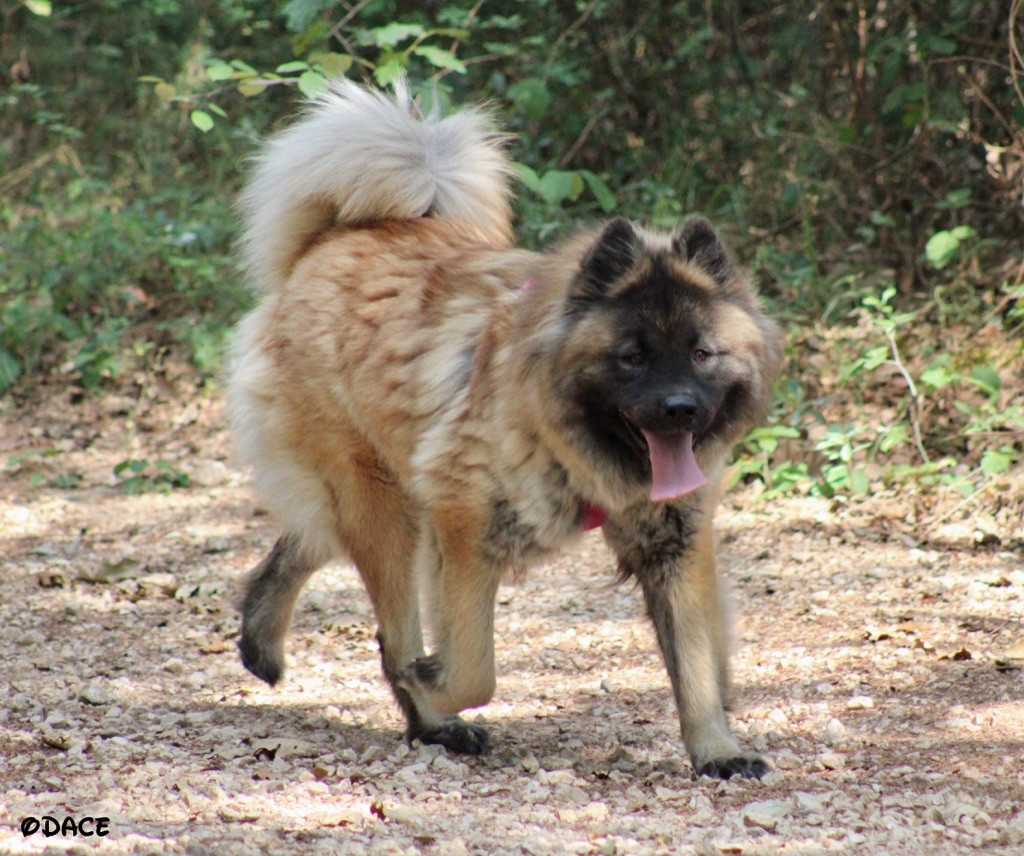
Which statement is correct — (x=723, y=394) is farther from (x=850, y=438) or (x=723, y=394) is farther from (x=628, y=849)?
(x=850, y=438)

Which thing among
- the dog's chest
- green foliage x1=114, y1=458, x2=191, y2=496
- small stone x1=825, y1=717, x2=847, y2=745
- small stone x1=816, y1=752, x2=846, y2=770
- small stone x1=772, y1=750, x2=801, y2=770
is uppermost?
the dog's chest

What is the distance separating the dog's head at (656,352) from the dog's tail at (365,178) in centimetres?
105

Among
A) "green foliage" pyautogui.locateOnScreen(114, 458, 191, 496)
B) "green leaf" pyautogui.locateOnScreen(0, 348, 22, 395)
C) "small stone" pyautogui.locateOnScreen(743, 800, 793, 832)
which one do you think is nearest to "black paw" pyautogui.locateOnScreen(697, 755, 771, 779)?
"small stone" pyautogui.locateOnScreen(743, 800, 793, 832)

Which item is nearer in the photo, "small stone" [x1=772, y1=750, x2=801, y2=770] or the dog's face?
the dog's face

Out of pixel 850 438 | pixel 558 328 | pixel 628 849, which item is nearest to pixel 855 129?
pixel 850 438

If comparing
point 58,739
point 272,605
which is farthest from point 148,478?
point 58,739

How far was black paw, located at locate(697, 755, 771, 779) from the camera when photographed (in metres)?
3.58

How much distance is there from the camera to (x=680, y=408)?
3430 millimetres

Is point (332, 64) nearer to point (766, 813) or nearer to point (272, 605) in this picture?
point (272, 605)

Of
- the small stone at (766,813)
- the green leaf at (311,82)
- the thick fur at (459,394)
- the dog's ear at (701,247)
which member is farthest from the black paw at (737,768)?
the green leaf at (311,82)

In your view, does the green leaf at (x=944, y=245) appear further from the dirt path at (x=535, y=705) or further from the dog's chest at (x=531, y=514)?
the dog's chest at (x=531, y=514)

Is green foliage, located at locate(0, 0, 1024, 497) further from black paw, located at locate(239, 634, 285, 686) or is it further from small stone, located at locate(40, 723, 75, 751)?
small stone, located at locate(40, 723, 75, 751)

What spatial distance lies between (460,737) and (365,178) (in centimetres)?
192

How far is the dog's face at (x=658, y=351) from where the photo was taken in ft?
11.7
